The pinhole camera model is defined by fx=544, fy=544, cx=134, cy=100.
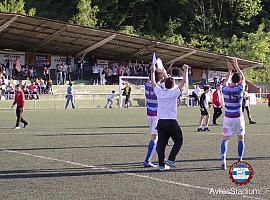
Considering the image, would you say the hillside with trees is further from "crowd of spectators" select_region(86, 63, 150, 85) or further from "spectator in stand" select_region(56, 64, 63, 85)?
"spectator in stand" select_region(56, 64, 63, 85)

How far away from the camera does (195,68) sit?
191ft

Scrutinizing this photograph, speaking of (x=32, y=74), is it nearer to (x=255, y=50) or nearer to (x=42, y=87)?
(x=42, y=87)

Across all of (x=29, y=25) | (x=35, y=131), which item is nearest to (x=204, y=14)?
(x=29, y=25)

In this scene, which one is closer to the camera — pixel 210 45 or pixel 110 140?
pixel 110 140

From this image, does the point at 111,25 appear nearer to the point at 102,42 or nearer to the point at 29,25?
the point at 102,42

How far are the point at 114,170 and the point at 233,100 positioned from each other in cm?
286

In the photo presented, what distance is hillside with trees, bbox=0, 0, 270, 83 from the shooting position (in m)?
64.4

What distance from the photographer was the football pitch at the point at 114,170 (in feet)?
28.7

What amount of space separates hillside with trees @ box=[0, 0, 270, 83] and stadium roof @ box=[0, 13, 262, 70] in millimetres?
7558

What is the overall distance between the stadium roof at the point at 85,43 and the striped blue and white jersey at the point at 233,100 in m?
31.5

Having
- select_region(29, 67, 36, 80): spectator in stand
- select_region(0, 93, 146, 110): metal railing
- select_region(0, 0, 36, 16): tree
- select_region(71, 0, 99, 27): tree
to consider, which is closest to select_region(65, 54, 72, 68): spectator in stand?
select_region(29, 67, 36, 80): spectator in stand

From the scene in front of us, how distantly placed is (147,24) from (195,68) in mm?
12042

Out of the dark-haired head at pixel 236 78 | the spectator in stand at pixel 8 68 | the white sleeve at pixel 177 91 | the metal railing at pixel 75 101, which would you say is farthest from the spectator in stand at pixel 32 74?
the white sleeve at pixel 177 91

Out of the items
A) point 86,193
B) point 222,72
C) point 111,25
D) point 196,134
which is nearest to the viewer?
point 86,193
